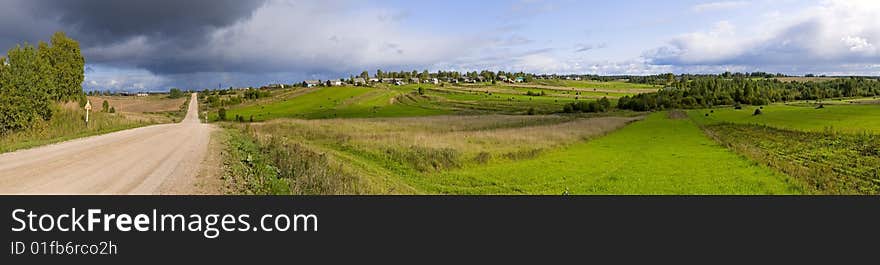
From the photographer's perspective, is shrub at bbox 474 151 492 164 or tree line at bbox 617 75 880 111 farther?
tree line at bbox 617 75 880 111

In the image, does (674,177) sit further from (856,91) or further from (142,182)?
(856,91)

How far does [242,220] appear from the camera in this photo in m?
7.23

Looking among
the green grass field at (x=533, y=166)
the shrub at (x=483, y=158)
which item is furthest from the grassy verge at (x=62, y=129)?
the shrub at (x=483, y=158)

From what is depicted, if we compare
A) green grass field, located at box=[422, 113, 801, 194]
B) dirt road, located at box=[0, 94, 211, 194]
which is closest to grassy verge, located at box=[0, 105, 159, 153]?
dirt road, located at box=[0, 94, 211, 194]

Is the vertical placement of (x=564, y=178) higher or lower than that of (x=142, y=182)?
lower

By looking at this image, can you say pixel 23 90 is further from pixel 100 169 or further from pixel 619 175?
pixel 619 175

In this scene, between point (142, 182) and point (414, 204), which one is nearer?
point (414, 204)

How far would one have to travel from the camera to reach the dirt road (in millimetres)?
11453

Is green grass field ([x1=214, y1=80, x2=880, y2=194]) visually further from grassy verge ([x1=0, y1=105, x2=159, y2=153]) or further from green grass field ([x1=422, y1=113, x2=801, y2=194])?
grassy verge ([x1=0, y1=105, x2=159, y2=153])

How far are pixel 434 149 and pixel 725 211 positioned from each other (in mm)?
20868

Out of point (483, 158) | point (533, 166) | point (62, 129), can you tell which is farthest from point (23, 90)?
point (533, 166)

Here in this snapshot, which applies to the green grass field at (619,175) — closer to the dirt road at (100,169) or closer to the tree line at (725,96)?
the dirt road at (100,169)

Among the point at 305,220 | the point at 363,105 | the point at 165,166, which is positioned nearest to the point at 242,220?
the point at 305,220

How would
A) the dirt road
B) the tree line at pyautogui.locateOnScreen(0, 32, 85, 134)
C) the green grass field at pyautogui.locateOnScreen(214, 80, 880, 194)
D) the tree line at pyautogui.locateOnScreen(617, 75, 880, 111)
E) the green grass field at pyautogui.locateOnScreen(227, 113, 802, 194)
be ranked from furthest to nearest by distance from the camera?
the tree line at pyautogui.locateOnScreen(617, 75, 880, 111) → the tree line at pyautogui.locateOnScreen(0, 32, 85, 134) → the green grass field at pyautogui.locateOnScreen(227, 113, 802, 194) → the green grass field at pyautogui.locateOnScreen(214, 80, 880, 194) → the dirt road
